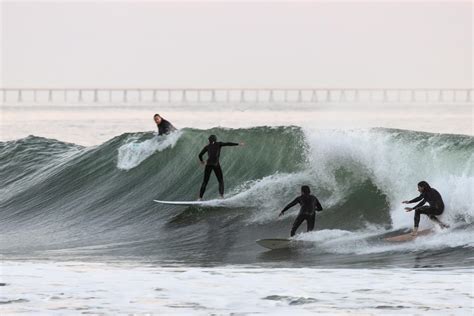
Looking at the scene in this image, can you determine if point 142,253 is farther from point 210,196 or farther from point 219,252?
point 210,196

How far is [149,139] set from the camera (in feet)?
82.6

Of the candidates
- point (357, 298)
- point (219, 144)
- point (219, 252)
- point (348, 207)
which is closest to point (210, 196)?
point (219, 144)

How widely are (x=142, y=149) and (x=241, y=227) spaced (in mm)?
7504

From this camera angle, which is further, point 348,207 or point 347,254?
point 348,207

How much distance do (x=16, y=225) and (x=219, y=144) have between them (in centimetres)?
491

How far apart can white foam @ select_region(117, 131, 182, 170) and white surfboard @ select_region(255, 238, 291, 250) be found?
29.3 feet

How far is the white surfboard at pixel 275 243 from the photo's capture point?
1526 centimetres

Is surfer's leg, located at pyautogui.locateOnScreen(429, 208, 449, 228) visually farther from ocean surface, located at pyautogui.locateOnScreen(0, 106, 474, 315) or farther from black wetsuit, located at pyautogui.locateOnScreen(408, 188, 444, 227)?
ocean surface, located at pyautogui.locateOnScreen(0, 106, 474, 315)

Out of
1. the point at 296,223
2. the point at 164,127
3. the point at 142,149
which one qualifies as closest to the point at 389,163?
the point at 296,223

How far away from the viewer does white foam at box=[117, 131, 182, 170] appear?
24.2 metres

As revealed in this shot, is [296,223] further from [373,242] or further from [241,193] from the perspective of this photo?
[241,193]

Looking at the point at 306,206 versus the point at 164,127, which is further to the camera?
the point at 164,127

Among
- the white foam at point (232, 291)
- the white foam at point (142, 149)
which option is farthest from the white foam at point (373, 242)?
the white foam at point (142, 149)

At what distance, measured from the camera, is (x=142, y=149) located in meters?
24.5
